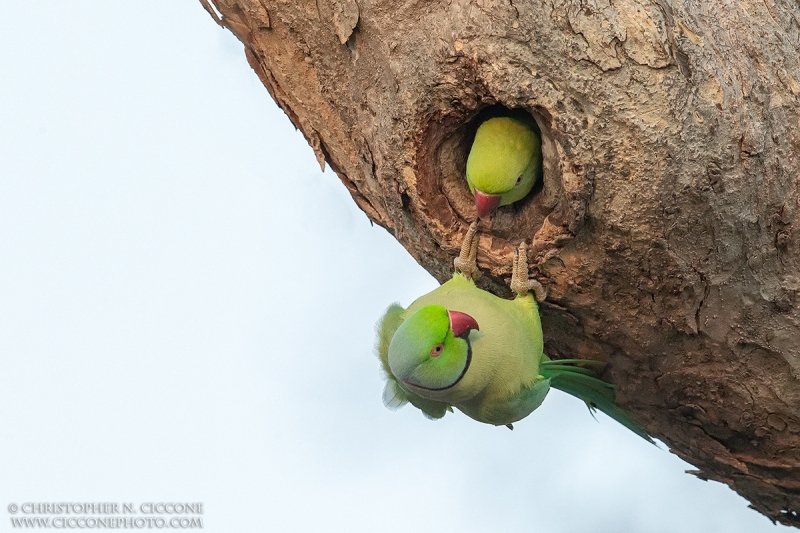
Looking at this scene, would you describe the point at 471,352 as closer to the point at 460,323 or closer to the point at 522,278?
the point at 460,323

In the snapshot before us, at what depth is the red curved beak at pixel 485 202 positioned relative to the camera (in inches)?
123

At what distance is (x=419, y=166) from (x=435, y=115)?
0.75 ft

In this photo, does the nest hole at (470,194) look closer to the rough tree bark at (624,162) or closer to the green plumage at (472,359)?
the rough tree bark at (624,162)

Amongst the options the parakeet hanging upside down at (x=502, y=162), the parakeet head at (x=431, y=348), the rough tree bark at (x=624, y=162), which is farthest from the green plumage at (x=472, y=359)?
the parakeet hanging upside down at (x=502, y=162)

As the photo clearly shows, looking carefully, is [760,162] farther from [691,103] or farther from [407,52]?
[407,52]

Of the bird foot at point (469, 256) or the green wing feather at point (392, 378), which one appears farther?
the green wing feather at point (392, 378)

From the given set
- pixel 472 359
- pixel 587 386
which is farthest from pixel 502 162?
pixel 587 386

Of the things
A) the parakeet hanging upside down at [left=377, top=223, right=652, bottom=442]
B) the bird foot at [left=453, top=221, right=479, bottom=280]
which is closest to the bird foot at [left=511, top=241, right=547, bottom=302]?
the parakeet hanging upside down at [left=377, top=223, right=652, bottom=442]

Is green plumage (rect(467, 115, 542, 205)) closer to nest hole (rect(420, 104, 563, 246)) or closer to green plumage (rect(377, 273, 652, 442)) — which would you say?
nest hole (rect(420, 104, 563, 246))

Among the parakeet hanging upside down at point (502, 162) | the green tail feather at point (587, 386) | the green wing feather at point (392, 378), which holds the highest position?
the parakeet hanging upside down at point (502, 162)

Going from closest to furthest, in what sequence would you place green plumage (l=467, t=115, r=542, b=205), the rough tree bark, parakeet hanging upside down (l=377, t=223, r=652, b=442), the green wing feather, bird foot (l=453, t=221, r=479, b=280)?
the rough tree bark
parakeet hanging upside down (l=377, t=223, r=652, b=442)
green plumage (l=467, t=115, r=542, b=205)
bird foot (l=453, t=221, r=479, b=280)
the green wing feather

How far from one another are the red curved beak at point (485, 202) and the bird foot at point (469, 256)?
0.11 m

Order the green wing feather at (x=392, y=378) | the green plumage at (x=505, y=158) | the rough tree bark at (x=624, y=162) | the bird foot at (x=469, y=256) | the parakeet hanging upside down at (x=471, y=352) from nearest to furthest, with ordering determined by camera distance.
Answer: the rough tree bark at (x=624, y=162), the parakeet hanging upside down at (x=471, y=352), the green plumage at (x=505, y=158), the bird foot at (x=469, y=256), the green wing feather at (x=392, y=378)

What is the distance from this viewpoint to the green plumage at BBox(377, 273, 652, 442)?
291 cm
